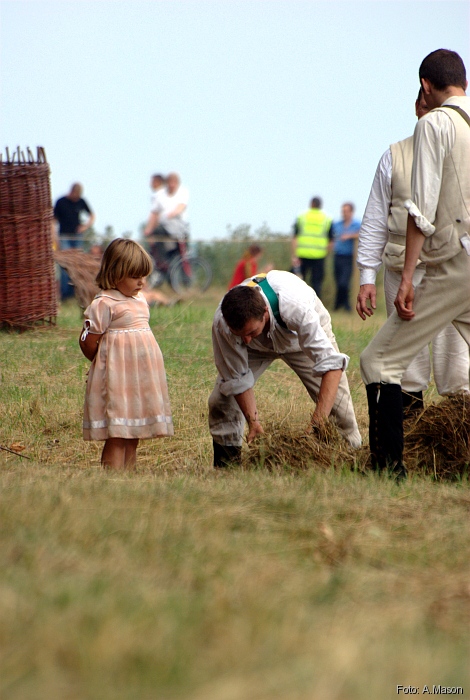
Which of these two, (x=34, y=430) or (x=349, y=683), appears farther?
(x=34, y=430)

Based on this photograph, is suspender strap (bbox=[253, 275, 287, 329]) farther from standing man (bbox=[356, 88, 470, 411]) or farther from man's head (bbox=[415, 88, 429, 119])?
man's head (bbox=[415, 88, 429, 119])

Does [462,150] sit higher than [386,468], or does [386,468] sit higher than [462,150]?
[462,150]

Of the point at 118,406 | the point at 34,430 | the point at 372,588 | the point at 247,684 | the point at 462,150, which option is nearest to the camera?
the point at 247,684

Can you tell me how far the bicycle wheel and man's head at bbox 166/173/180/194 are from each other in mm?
1749

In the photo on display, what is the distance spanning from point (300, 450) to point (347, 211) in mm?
12006

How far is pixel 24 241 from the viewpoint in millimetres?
10570

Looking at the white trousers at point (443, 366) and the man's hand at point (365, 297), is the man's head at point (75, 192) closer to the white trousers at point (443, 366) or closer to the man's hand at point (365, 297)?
the white trousers at point (443, 366)

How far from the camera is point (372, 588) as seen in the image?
Result: 3.07 metres

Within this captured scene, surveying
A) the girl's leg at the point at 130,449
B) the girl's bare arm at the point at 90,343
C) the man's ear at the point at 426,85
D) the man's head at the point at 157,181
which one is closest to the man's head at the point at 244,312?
the girl's bare arm at the point at 90,343

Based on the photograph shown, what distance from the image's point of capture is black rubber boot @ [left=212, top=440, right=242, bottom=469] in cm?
593

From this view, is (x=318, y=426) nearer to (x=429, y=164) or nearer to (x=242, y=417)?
(x=242, y=417)

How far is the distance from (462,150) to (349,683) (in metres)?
3.10

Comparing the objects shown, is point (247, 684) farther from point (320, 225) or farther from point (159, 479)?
point (320, 225)

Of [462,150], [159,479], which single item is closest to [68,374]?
[159,479]
